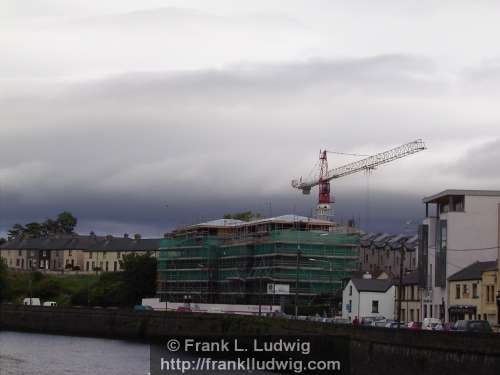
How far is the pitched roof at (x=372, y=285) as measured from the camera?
155750mm

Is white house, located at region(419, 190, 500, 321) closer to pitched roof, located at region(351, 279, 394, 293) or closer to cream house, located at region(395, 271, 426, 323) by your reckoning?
cream house, located at region(395, 271, 426, 323)

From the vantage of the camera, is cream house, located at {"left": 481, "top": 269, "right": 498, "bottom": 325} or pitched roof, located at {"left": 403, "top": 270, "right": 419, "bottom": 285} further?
pitched roof, located at {"left": 403, "top": 270, "right": 419, "bottom": 285}

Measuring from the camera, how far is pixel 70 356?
Answer: 124188mm

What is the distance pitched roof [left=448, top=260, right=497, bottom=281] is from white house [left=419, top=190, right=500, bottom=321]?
2636 millimetres

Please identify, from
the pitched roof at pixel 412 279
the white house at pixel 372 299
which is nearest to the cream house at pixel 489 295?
the pitched roof at pixel 412 279

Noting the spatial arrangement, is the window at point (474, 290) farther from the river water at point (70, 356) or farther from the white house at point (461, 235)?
the river water at point (70, 356)

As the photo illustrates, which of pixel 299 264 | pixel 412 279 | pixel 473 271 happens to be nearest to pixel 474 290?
pixel 473 271

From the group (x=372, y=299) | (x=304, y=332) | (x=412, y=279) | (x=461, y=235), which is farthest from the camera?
(x=372, y=299)

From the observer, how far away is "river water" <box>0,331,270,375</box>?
104 metres

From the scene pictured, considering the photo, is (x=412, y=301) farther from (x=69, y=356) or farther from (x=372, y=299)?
(x=69, y=356)

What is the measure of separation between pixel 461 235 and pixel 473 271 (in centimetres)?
812

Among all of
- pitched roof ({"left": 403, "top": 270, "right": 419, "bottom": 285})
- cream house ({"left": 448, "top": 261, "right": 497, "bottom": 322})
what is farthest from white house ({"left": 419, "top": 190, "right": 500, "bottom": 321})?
pitched roof ({"left": 403, "top": 270, "right": 419, "bottom": 285})

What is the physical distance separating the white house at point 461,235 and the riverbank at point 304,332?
2390 centimetres

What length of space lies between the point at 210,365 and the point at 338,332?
14.8 m
